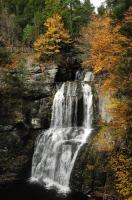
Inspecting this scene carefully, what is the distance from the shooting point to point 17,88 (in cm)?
3472

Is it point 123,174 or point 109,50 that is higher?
point 109,50

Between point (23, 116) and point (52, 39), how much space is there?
1133cm

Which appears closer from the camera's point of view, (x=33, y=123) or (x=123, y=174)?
(x=123, y=174)

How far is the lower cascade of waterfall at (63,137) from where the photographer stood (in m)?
28.9

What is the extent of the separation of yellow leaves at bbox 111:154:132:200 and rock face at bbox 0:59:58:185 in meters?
10.4

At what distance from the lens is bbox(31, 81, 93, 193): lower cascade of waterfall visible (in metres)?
28.9

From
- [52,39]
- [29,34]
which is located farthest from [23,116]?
[29,34]

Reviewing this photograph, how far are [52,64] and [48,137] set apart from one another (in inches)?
369

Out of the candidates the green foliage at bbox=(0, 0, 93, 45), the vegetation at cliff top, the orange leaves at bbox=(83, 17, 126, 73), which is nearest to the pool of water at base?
the vegetation at cliff top

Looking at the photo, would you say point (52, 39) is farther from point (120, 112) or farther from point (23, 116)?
point (120, 112)

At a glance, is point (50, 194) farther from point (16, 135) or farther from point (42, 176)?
point (16, 135)

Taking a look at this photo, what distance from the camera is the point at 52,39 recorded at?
4044 cm

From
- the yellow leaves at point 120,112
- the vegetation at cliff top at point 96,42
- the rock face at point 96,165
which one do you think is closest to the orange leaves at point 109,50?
the vegetation at cliff top at point 96,42

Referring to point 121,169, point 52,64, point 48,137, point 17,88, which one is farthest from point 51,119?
point 121,169
